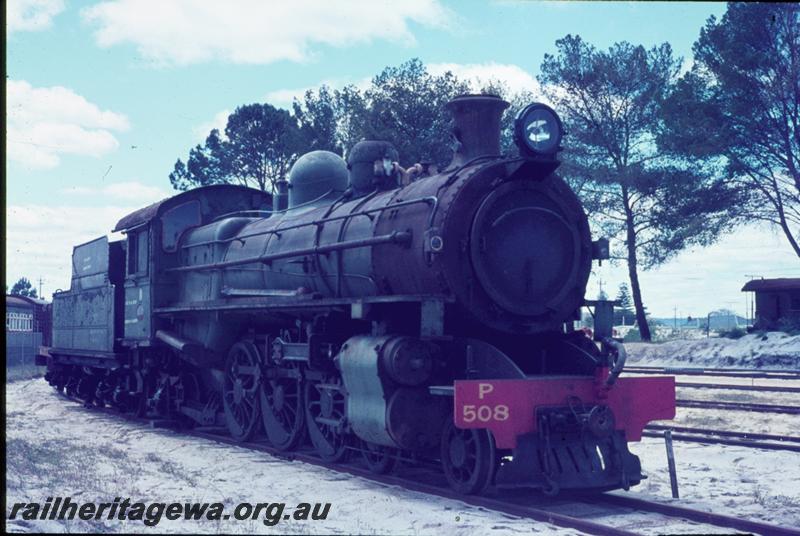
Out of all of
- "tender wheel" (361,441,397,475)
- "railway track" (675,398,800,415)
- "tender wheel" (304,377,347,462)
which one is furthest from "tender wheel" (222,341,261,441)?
"railway track" (675,398,800,415)

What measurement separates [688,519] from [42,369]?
104 ft

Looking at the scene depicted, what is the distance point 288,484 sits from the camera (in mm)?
9359

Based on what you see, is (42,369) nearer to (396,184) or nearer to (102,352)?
(102,352)

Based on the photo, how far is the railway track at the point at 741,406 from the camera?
15.9 meters

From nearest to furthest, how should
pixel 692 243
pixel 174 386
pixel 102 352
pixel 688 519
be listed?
pixel 688 519, pixel 174 386, pixel 102 352, pixel 692 243

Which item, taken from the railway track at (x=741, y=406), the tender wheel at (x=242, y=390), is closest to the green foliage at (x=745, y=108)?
the railway track at (x=741, y=406)

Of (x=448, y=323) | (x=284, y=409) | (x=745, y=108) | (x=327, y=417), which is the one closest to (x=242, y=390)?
(x=284, y=409)

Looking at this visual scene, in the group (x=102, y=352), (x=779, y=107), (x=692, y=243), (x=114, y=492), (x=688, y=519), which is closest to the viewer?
(x=688, y=519)

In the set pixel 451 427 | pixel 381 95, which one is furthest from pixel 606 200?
pixel 451 427

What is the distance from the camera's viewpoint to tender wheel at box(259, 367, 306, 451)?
11.5 meters

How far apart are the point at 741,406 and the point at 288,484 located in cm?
1048

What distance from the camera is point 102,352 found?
55.1 feet

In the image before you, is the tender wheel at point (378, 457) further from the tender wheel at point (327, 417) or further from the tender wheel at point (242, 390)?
the tender wheel at point (242, 390)

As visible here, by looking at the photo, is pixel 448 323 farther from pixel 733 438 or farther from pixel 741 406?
pixel 741 406
